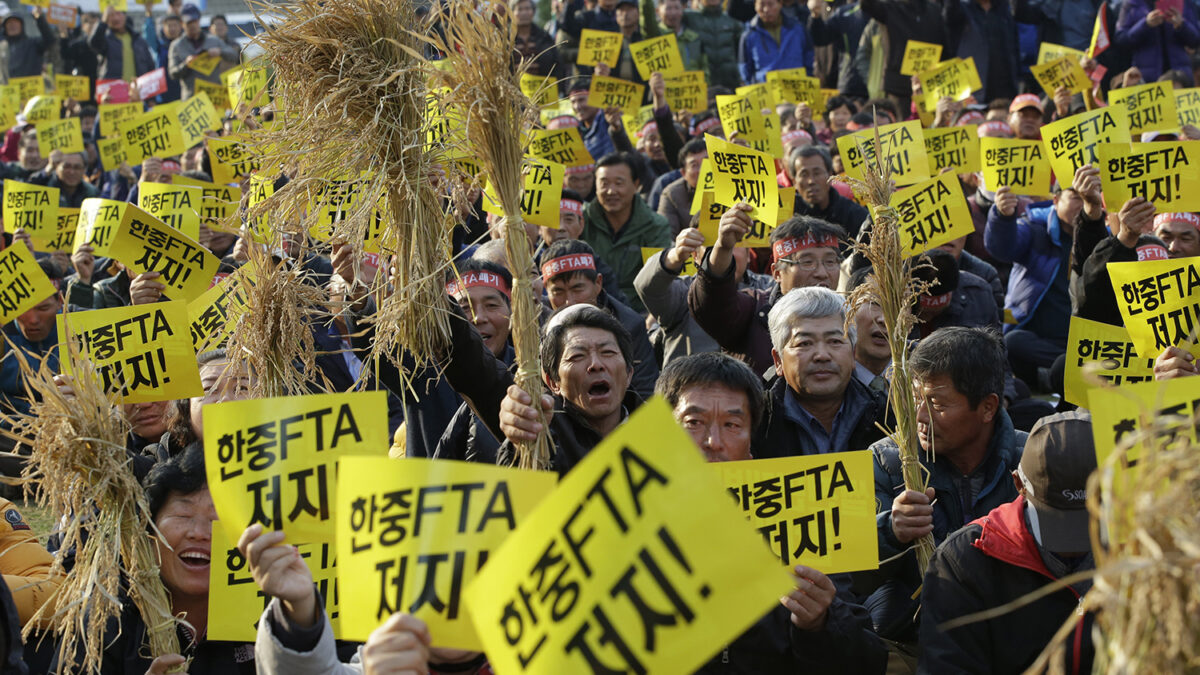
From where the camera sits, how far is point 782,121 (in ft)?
42.5

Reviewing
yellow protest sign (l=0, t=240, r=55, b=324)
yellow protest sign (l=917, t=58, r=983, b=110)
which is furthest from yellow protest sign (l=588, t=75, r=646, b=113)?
yellow protest sign (l=0, t=240, r=55, b=324)

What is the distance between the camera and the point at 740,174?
21.4 feet

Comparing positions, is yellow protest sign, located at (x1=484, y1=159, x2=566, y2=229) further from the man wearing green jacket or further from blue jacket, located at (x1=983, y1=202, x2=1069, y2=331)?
blue jacket, located at (x1=983, y1=202, x2=1069, y2=331)

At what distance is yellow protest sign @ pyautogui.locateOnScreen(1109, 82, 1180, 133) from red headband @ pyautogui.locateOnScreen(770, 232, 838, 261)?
13.8 feet

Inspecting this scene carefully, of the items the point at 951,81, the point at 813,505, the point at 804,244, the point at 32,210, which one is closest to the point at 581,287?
the point at 804,244

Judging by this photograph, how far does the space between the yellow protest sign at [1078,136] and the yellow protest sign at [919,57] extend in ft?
18.7

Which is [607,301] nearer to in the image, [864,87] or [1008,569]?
[1008,569]

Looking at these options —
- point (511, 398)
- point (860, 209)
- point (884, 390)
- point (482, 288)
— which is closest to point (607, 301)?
point (482, 288)

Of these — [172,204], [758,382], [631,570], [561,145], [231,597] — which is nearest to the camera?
[631,570]

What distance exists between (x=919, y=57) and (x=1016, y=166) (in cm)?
534

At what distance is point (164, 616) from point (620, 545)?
167cm

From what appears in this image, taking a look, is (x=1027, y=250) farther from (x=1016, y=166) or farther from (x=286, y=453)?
(x=286, y=453)

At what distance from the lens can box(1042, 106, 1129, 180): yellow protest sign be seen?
7723 mm

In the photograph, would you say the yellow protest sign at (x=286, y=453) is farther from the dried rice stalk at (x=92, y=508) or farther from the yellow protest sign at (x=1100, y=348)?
the yellow protest sign at (x=1100, y=348)
